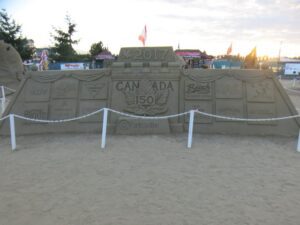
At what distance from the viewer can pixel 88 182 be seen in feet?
19.5

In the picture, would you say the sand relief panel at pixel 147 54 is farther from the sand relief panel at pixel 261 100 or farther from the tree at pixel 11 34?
the tree at pixel 11 34

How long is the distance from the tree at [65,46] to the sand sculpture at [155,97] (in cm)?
3205

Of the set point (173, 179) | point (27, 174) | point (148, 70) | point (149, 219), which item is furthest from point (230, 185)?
point (148, 70)

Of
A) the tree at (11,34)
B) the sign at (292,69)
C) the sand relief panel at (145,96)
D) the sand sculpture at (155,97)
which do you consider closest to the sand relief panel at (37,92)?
the sand sculpture at (155,97)

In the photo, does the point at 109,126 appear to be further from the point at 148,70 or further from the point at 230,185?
the point at 230,185

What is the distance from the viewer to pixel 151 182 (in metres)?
5.90

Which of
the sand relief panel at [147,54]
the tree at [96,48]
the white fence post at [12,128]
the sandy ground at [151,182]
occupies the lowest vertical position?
the sandy ground at [151,182]

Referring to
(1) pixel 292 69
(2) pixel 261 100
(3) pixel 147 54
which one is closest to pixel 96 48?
(1) pixel 292 69

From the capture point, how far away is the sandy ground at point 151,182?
4.58 meters

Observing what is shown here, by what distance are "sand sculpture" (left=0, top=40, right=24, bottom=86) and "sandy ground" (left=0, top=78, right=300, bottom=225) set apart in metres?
15.3

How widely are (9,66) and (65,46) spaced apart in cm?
2015

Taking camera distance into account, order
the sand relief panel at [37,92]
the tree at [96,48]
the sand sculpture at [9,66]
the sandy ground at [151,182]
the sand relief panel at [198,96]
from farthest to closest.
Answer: the tree at [96,48] < the sand sculpture at [9,66] < the sand relief panel at [37,92] < the sand relief panel at [198,96] < the sandy ground at [151,182]

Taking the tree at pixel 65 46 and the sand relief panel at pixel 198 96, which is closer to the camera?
the sand relief panel at pixel 198 96

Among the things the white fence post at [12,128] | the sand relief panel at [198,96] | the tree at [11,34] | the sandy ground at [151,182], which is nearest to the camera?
the sandy ground at [151,182]
